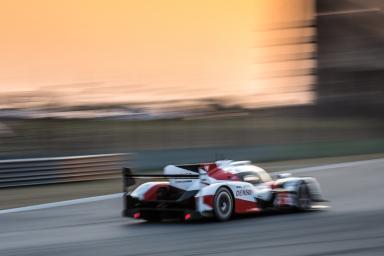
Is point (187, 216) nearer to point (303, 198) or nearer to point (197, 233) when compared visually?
Answer: point (197, 233)

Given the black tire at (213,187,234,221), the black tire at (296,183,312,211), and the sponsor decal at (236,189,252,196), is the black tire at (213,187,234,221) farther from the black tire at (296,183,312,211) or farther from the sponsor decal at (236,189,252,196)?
the black tire at (296,183,312,211)

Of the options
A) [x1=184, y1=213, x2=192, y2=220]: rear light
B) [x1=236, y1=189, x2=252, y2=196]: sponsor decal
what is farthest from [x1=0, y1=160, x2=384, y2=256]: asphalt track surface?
[x1=236, y1=189, x2=252, y2=196]: sponsor decal

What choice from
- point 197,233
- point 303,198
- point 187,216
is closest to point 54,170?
point 303,198

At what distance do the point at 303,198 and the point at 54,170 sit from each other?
826cm

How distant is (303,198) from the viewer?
1206 centimetres

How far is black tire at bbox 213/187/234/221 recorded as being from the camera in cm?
1078

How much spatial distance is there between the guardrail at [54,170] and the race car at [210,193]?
7.11 m

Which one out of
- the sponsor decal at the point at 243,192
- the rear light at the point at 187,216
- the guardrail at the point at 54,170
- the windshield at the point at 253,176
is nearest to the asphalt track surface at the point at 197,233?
the rear light at the point at 187,216

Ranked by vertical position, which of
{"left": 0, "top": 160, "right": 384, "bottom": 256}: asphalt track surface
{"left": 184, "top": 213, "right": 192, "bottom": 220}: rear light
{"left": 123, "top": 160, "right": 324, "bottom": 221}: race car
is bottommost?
{"left": 0, "top": 160, "right": 384, "bottom": 256}: asphalt track surface

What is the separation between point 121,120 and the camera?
3142cm

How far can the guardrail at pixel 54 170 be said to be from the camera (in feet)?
59.0

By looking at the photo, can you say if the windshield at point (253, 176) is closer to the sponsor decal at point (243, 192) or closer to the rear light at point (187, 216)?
the sponsor decal at point (243, 192)

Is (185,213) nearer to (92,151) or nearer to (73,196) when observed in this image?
(73,196)

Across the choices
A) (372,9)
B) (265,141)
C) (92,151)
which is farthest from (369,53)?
(92,151)
